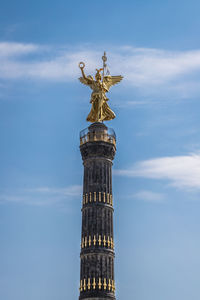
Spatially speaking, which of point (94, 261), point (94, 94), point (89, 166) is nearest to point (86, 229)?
point (94, 261)

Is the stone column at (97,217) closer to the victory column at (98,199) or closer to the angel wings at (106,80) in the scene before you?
the victory column at (98,199)

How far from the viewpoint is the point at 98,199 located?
60.7m

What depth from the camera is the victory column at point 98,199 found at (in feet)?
186

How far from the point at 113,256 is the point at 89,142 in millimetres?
14708

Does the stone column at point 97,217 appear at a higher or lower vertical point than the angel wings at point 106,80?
lower

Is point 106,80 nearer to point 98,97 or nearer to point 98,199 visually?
point 98,97

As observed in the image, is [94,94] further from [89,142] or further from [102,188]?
[102,188]

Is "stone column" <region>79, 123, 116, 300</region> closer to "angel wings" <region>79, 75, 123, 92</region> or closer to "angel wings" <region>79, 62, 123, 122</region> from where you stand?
"angel wings" <region>79, 62, 123, 122</region>

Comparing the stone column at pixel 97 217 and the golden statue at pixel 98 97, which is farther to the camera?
the golden statue at pixel 98 97

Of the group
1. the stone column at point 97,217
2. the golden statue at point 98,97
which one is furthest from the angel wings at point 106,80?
the stone column at point 97,217

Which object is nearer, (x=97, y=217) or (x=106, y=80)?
(x=97, y=217)

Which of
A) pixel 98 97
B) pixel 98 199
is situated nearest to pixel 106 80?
pixel 98 97

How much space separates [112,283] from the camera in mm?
57312

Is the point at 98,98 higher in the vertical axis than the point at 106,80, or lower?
lower
